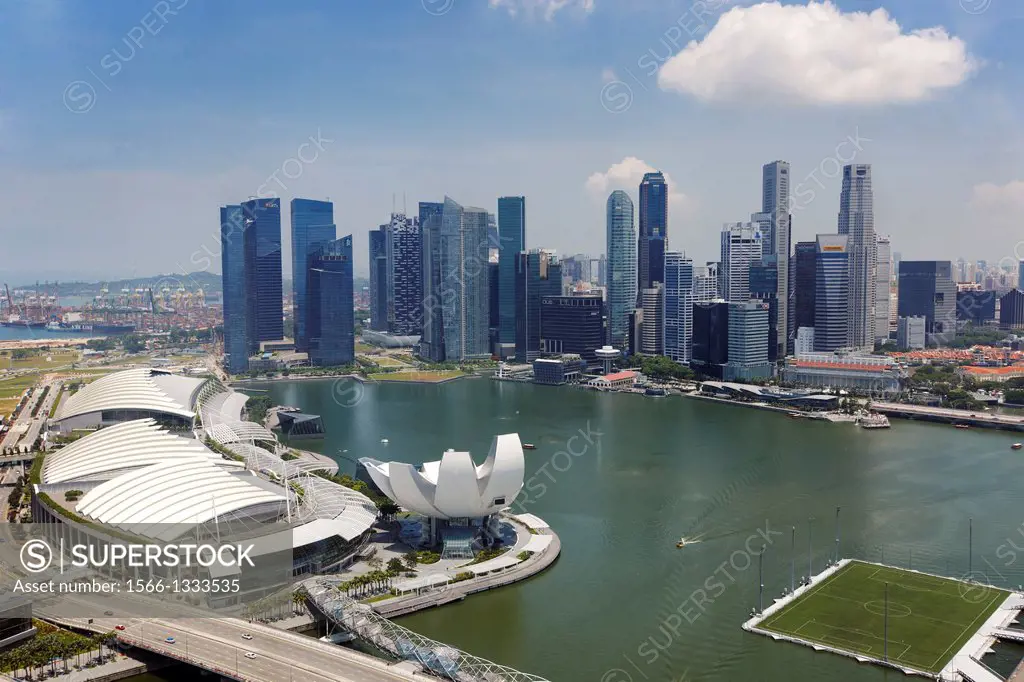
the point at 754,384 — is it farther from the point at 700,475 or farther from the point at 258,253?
the point at 258,253

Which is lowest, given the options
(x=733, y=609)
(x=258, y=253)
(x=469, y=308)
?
(x=733, y=609)

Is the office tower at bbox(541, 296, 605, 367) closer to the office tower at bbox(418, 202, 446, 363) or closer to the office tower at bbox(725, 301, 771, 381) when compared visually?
the office tower at bbox(418, 202, 446, 363)


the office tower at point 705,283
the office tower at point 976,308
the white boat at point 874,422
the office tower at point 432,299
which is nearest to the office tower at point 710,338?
the office tower at point 705,283

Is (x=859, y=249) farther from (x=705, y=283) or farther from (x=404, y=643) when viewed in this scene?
(x=404, y=643)

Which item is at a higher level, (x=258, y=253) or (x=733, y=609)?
(x=258, y=253)

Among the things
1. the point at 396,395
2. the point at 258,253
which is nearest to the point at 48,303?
the point at 258,253

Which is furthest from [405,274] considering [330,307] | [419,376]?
[419,376]

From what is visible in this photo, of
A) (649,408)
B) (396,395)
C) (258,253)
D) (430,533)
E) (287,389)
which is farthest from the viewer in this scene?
(258,253)

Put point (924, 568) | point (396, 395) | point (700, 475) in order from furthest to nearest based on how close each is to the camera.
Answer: point (396, 395)
point (700, 475)
point (924, 568)
